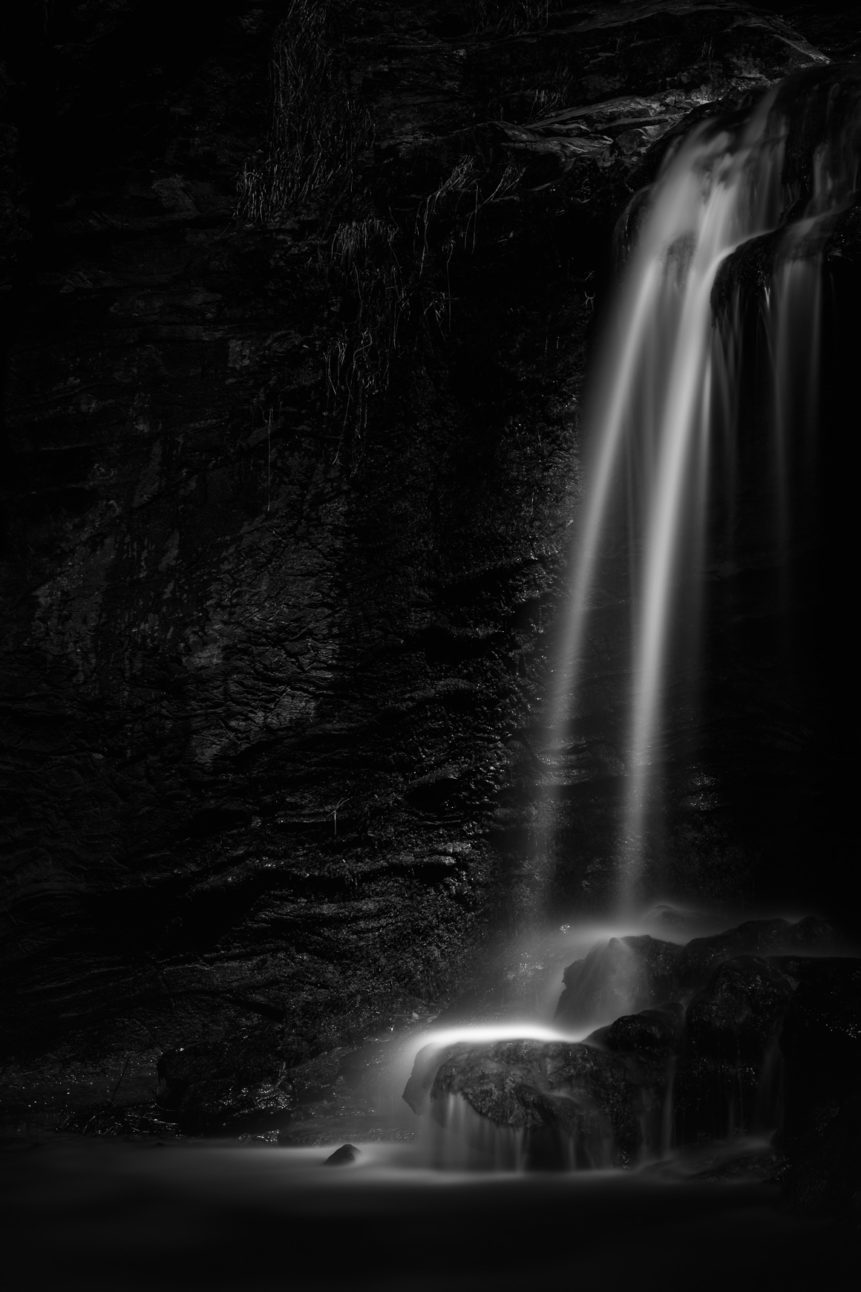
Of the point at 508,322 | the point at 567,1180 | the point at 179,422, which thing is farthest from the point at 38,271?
the point at 567,1180

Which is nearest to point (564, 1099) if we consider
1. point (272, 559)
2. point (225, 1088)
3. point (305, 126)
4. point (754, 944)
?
point (754, 944)

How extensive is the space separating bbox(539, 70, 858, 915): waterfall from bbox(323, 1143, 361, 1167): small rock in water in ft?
8.45

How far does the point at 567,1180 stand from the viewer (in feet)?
13.7

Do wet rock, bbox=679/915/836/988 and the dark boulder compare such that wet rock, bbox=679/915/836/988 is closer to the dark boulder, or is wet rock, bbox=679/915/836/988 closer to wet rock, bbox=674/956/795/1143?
wet rock, bbox=674/956/795/1143

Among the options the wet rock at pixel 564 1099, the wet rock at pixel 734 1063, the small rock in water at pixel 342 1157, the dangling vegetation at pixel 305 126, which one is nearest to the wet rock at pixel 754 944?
the wet rock at pixel 734 1063

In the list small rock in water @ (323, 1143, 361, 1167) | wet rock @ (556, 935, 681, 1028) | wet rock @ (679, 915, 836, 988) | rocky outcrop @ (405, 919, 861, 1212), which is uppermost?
wet rock @ (679, 915, 836, 988)

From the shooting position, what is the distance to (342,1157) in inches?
183

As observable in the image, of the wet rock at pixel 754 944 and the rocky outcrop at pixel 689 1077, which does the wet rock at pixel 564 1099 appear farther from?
the wet rock at pixel 754 944

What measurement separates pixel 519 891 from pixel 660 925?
0.92 metres

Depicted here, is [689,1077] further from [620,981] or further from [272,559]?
Result: [272,559]

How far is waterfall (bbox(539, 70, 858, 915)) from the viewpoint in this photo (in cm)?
614

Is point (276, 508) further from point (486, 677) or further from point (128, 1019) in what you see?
point (128, 1019)

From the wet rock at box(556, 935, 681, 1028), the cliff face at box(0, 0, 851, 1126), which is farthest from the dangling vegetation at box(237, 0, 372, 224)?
the wet rock at box(556, 935, 681, 1028)

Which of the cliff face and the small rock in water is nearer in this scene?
the small rock in water
